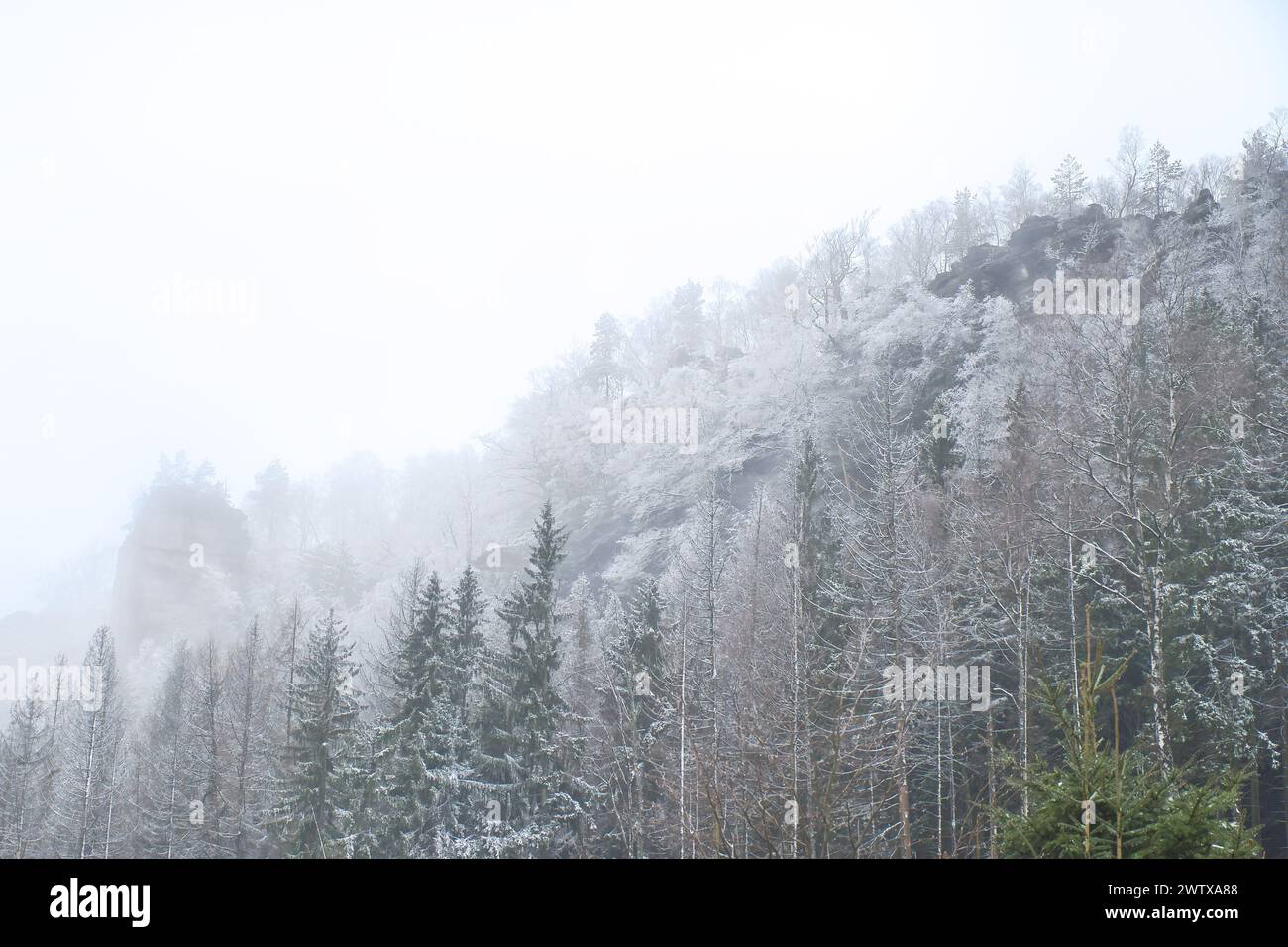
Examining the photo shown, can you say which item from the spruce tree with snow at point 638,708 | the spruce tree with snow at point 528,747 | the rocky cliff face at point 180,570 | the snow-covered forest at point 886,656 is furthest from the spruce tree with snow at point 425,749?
the rocky cliff face at point 180,570

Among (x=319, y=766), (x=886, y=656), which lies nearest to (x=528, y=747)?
(x=319, y=766)

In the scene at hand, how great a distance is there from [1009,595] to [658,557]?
2836cm

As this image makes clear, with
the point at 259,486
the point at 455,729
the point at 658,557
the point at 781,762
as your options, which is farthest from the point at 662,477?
the point at 259,486

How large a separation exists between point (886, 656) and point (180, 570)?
257 feet

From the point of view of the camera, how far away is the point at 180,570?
266ft

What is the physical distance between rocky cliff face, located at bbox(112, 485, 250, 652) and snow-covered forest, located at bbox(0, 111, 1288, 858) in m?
23.5

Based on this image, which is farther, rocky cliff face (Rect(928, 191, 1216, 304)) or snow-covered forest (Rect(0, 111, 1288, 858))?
rocky cliff face (Rect(928, 191, 1216, 304))

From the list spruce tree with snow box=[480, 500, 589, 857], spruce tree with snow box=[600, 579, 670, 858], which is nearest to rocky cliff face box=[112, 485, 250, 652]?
spruce tree with snow box=[480, 500, 589, 857]

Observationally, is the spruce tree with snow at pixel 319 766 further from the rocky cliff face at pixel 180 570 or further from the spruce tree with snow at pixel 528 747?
the rocky cliff face at pixel 180 570

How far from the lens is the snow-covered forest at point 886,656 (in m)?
14.0

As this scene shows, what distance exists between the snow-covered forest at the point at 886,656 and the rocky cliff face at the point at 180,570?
77.3 feet

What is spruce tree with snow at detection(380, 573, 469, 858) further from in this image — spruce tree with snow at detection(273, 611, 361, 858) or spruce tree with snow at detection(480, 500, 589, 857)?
spruce tree with snow at detection(273, 611, 361, 858)

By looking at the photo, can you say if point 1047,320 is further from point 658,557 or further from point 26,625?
point 26,625

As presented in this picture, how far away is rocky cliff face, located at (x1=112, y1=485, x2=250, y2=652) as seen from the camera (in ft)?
256
